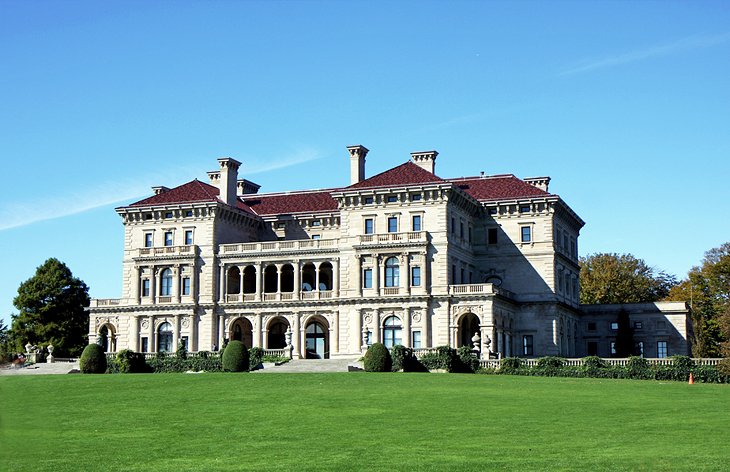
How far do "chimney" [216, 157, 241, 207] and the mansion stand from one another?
0.13 meters

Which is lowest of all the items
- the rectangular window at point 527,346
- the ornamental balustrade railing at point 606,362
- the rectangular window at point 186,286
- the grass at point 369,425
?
the grass at point 369,425

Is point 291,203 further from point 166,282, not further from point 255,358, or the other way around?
point 255,358

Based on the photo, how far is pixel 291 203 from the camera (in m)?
82.6

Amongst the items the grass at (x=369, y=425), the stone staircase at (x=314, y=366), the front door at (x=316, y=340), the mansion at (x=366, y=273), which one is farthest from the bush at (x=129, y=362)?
the front door at (x=316, y=340)

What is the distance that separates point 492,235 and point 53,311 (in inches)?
1596

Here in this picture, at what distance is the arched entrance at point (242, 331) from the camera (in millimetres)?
76125

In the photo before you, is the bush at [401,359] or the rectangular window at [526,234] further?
the rectangular window at [526,234]

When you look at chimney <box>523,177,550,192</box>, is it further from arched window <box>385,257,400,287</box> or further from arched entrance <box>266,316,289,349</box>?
arched entrance <box>266,316,289,349</box>

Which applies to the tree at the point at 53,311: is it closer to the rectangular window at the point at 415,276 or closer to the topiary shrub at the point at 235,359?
the topiary shrub at the point at 235,359

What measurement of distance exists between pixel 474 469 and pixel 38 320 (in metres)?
Result: 74.1

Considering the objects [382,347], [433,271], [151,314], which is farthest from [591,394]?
[151,314]

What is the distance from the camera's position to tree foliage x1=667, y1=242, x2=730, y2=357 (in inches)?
3410

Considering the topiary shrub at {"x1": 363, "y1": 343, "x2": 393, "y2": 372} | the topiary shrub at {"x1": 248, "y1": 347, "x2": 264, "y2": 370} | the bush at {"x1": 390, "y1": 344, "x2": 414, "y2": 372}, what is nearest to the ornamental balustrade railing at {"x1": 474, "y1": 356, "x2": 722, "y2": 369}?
the bush at {"x1": 390, "y1": 344, "x2": 414, "y2": 372}

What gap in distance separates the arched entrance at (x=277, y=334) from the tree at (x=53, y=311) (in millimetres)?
21397
